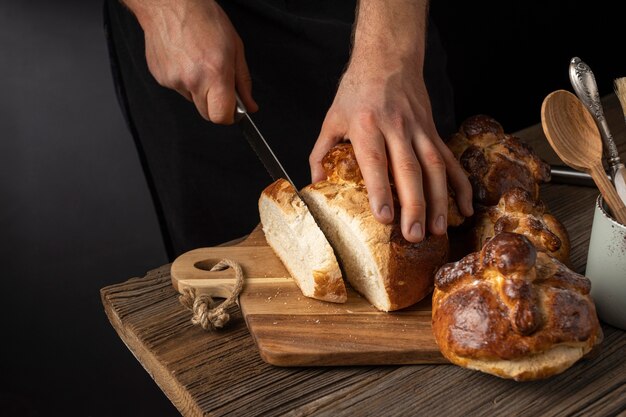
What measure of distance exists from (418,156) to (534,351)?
49 centimetres

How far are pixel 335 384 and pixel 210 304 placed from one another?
30 centimetres

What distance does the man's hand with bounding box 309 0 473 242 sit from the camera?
138 cm

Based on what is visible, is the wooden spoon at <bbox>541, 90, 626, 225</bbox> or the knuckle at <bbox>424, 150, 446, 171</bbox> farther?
the knuckle at <bbox>424, 150, 446, 171</bbox>

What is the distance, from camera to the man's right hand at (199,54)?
167 cm

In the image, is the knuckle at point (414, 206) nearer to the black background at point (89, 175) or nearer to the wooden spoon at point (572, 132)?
the wooden spoon at point (572, 132)

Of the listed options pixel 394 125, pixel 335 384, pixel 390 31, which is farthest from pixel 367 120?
pixel 335 384

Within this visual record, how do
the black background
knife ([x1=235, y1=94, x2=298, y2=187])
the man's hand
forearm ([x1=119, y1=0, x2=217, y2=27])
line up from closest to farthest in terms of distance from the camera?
the man's hand, knife ([x1=235, y1=94, x2=298, y2=187]), forearm ([x1=119, y1=0, x2=217, y2=27]), the black background

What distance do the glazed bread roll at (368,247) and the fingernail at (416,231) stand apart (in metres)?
0.03

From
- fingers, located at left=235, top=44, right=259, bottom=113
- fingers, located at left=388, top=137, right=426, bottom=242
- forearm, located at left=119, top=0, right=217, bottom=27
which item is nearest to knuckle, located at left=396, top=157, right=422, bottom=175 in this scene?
fingers, located at left=388, top=137, right=426, bottom=242

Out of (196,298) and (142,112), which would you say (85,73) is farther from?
(196,298)

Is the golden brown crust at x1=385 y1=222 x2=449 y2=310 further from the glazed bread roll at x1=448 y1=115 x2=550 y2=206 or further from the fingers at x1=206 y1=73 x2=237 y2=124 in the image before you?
the fingers at x1=206 y1=73 x2=237 y2=124

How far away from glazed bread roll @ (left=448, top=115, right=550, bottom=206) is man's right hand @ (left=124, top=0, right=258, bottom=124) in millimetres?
491

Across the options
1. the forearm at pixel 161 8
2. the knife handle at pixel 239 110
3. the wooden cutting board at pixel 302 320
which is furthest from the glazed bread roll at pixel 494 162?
the forearm at pixel 161 8

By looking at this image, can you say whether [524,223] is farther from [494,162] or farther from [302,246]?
[302,246]
